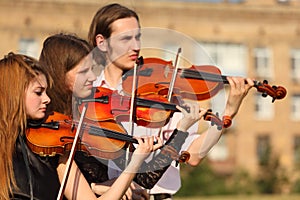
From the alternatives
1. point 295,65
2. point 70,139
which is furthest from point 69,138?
point 295,65

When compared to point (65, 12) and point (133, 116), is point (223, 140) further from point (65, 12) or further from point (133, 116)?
point (133, 116)

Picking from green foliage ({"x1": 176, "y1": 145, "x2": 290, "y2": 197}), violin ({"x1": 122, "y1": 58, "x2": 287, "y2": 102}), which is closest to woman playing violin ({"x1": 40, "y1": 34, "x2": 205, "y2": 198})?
violin ({"x1": 122, "y1": 58, "x2": 287, "y2": 102})

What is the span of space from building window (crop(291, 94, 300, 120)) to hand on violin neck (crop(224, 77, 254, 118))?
31.9m

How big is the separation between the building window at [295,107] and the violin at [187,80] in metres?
31.7

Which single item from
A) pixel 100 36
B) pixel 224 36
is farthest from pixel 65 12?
pixel 100 36

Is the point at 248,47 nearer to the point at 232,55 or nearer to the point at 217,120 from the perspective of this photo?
the point at 232,55

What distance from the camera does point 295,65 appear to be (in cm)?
3631

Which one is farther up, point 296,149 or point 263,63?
point 263,63

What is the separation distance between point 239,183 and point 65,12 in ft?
33.1

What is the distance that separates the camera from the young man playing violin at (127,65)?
4227 mm

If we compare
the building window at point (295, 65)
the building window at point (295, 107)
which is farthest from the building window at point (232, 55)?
the building window at point (295, 107)

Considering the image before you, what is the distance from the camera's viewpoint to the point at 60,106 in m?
4.03

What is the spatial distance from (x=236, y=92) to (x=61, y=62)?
86cm

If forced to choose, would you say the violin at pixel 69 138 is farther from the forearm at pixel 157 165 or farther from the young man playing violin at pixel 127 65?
the young man playing violin at pixel 127 65
